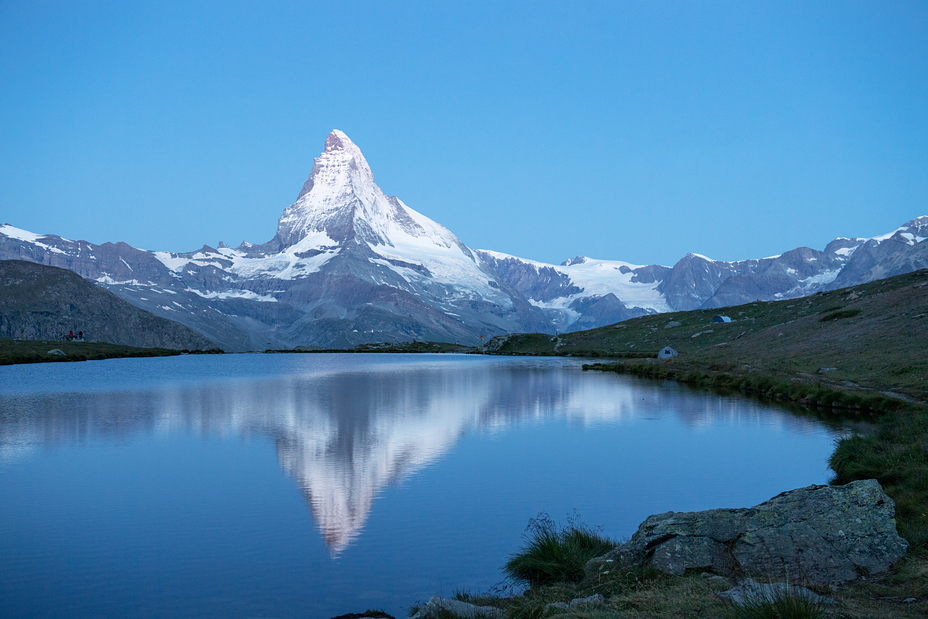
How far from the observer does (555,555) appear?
13.6 m

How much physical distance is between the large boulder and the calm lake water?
3902 millimetres

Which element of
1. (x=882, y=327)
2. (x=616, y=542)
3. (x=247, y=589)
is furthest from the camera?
(x=882, y=327)

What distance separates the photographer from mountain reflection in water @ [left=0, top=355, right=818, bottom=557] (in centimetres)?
2359

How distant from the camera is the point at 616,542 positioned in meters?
14.7

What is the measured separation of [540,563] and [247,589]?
5.81 m

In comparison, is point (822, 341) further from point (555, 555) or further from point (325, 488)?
point (555, 555)

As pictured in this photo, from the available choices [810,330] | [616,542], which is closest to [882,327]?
[810,330]

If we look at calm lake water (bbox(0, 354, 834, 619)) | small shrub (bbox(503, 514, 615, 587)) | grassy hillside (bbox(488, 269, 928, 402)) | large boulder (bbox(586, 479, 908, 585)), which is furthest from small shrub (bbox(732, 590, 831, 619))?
grassy hillside (bbox(488, 269, 928, 402))

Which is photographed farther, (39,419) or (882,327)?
(882,327)

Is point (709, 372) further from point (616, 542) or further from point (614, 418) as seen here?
point (616, 542)

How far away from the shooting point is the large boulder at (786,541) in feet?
35.8

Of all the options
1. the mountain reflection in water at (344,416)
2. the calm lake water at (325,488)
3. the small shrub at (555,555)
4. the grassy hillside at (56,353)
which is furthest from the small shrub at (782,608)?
the grassy hillside at (56,353)

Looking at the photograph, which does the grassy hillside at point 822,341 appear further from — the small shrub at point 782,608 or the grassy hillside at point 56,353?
the grassy hillside at point 56,353

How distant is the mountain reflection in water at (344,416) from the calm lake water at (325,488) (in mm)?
178
